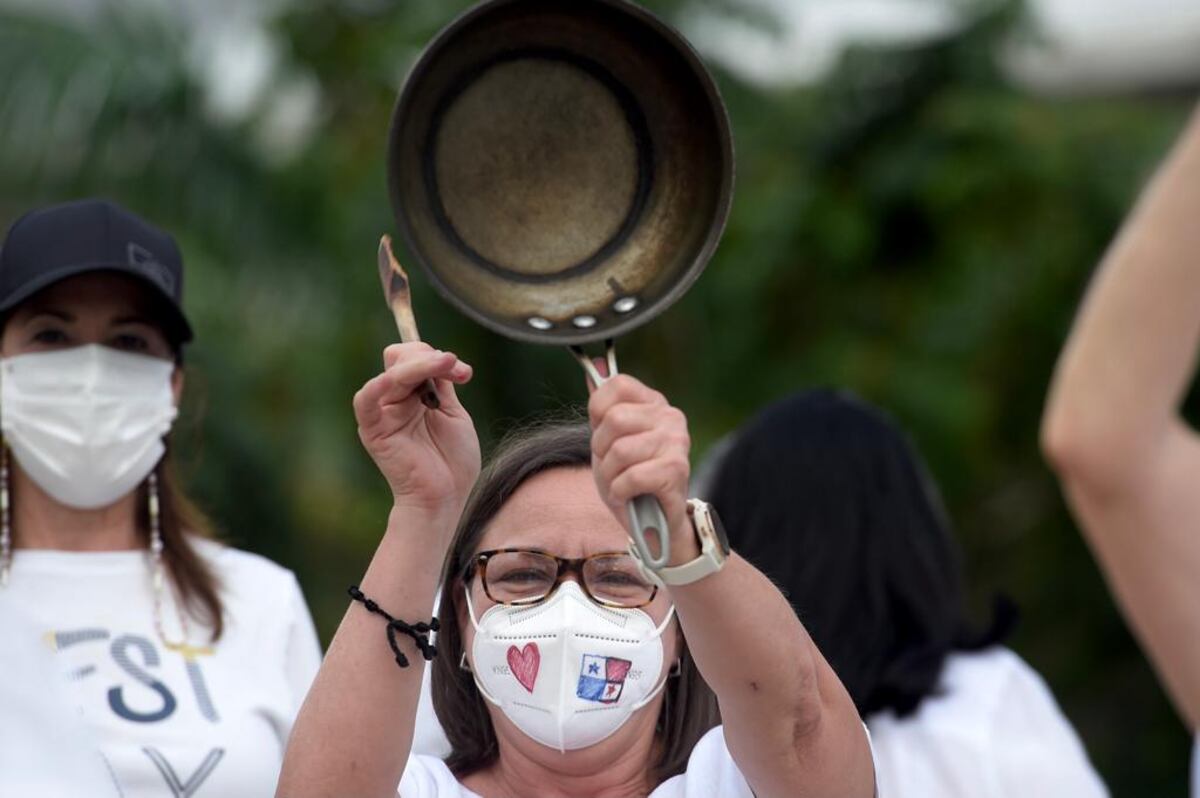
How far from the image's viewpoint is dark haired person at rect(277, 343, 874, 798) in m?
2.23

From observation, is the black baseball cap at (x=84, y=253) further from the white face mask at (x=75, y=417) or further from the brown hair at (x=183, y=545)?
the brown hair at (x=183, y=545)

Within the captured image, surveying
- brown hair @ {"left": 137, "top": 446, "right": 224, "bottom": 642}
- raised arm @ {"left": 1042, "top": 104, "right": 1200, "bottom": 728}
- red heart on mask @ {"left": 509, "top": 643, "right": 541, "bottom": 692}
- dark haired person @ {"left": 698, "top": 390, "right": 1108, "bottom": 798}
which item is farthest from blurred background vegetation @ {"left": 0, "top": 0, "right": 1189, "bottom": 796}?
raised arm @ {"left": 1042, "top": 104, "right": 1200, "bottom": 728}

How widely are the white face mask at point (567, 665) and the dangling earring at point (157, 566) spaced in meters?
1.09

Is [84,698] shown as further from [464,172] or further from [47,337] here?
[464,172]

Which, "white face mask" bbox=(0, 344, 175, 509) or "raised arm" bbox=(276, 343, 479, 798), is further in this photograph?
"white face mask" bbox=(0, 344, 175, 509)

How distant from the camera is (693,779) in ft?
8.84

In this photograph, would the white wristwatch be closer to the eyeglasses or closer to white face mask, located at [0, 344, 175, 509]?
the eyeglasses

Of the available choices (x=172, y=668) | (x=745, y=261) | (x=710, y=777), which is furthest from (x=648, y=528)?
(x=745, y=261)

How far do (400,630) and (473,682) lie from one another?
1.64 feet

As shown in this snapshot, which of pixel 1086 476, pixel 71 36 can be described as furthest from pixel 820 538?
pixel 71 36

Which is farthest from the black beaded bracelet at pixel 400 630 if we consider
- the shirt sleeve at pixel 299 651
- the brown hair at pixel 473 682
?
the shirt sleeve at pixel 299 651

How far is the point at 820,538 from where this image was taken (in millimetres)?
3730

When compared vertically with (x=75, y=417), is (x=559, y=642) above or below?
below

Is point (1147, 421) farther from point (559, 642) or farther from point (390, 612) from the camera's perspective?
point (390, 612)
